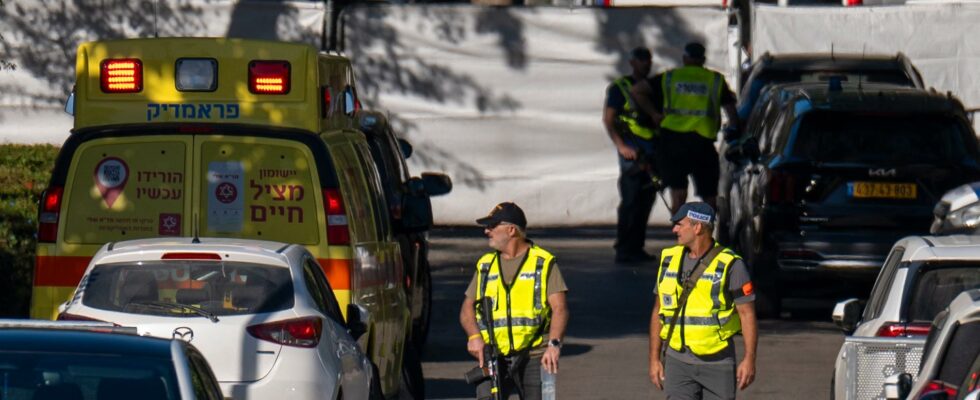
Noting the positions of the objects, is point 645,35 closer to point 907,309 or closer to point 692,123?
point 692,123

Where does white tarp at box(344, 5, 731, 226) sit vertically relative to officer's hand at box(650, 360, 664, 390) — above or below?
above

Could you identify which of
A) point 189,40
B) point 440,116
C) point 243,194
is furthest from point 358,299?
point 440,116

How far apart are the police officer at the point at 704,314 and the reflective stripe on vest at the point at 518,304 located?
59 cm

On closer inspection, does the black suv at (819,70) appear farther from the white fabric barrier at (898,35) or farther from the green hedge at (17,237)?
the green hedge at (17,237)

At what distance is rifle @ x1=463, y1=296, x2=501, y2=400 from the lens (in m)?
9.20

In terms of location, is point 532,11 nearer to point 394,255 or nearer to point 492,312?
point 394,255

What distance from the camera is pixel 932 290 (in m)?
9.02

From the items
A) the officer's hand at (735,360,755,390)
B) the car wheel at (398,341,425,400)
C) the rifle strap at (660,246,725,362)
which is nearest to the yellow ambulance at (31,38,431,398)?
the car wheel at (398,341,425,400)

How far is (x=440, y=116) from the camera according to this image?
19.4 m

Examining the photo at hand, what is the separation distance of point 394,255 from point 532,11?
27.8 feet

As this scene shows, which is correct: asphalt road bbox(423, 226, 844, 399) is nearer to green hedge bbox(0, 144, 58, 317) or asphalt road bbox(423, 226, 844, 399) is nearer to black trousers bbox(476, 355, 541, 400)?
black trousers bbox(476, 355, 541, 400)

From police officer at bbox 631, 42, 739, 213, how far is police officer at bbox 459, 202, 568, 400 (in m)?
7.86

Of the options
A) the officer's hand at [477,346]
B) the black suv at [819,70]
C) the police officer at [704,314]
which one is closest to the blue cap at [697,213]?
the police officer at [704,314]

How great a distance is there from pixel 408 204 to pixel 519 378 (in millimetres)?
2549
